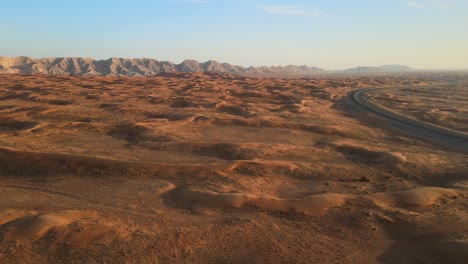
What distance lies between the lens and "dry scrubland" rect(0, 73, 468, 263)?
17.7ft

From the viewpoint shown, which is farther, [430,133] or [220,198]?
[430,133]

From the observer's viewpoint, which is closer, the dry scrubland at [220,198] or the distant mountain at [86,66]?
the dry scrubland at [220,198]

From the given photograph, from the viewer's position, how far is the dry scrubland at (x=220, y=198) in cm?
541

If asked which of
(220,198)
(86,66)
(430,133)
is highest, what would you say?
(86,66)

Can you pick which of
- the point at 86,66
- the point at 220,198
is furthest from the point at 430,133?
the point at 86,66

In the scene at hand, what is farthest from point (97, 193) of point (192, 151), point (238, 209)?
point (192, 151)

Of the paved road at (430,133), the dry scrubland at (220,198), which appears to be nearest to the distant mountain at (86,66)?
the paved road at (430,133)

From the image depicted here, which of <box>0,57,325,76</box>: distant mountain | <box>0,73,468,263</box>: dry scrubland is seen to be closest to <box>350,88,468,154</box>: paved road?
<box>0,73,468,263</box>: dry scrubland

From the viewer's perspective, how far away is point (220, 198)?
7.29 m

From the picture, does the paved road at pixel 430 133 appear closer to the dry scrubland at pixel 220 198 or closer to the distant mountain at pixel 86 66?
the dry scrubland at pixel 220 198

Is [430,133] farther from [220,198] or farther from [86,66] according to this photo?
[86,66]

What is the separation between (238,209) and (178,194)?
147 centimetres

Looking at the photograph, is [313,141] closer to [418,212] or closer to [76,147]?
[418,212]

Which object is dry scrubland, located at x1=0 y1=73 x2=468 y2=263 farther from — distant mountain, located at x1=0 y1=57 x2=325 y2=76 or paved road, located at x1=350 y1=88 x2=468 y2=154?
distant mountain, located at x1=0 y1=57 x2=325 y2=76
